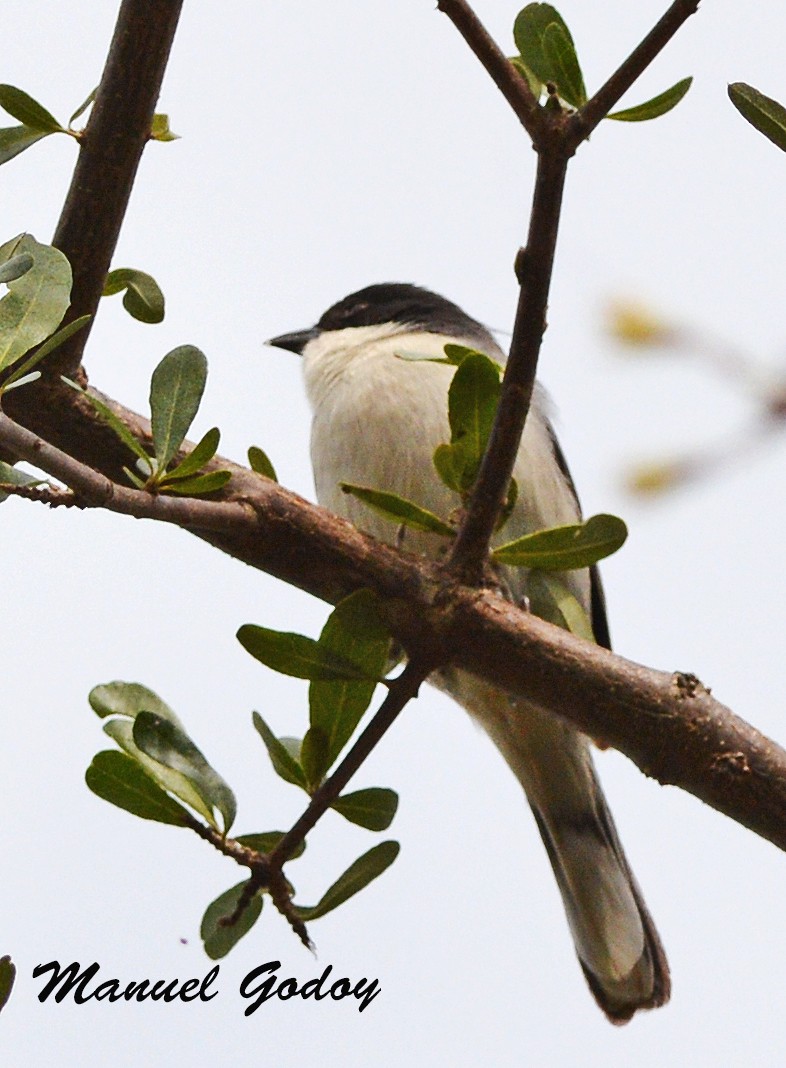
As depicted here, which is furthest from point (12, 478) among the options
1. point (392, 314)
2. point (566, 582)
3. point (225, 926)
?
point (392, 314)

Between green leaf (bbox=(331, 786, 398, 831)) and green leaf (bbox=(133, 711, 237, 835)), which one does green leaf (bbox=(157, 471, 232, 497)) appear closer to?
green leaf (bbox=(133, 711, 237, 835))

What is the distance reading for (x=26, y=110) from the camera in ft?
8.32

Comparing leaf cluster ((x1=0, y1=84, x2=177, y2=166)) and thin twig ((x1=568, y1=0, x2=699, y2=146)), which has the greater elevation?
leaf cluster ((x1=0, y1=84, x2=177, y2=166))

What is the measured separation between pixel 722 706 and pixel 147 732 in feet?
3.66

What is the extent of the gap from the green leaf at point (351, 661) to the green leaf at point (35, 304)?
2.29ft

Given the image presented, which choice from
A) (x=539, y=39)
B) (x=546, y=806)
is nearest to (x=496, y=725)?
(x=546, y=806)

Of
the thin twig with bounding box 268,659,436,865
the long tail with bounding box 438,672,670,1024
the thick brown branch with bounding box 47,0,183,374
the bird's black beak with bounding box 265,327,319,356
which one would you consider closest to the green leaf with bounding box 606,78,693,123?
the thick brown branch with bounding box 47,0,183,374

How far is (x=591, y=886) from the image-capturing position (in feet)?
14.2

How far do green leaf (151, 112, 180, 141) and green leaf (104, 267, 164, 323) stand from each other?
302 mm

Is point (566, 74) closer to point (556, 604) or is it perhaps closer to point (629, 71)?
point (629, 71)

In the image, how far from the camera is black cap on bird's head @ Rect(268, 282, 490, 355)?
5.12 meters

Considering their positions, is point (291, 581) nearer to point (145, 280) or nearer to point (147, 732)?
point (147, 732)

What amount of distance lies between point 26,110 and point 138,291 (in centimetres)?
48

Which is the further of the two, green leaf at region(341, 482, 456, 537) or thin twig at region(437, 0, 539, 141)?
green leaf at region(341, 482, 456, 537)
